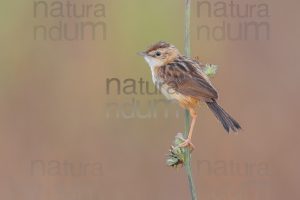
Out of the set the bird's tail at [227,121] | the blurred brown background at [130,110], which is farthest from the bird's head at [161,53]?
the blurred brown background at [130,110]

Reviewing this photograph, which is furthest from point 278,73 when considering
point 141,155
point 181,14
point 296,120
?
point 141,155

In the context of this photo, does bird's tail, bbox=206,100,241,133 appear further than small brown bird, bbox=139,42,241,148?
No

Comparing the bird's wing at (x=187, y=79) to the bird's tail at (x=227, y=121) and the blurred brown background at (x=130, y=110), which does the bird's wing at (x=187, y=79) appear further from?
the blurred brown background at (x=130, y=110)

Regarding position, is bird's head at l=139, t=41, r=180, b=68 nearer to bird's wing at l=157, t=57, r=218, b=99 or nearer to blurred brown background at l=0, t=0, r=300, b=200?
bird's wing at l=157, t=57, r=218, b=99

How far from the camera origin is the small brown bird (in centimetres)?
512

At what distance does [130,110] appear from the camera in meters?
8.26

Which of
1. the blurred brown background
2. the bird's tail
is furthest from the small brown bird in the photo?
the blurred brown background

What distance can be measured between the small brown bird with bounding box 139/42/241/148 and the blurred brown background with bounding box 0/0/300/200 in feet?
7.62

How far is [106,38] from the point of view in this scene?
8.97 metres

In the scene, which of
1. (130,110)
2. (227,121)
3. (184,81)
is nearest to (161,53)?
(184,81)

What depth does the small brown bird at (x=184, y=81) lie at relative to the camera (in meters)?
5.12

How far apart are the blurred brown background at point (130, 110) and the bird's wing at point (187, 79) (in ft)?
7.89

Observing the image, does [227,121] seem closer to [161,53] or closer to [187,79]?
[187,79]

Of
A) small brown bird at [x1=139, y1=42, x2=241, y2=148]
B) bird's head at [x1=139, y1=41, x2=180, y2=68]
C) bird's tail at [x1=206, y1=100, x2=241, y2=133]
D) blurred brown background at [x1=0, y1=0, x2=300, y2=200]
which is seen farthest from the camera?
blurred brown background at [x1=0, y1=0, x2=300, y2=200]
